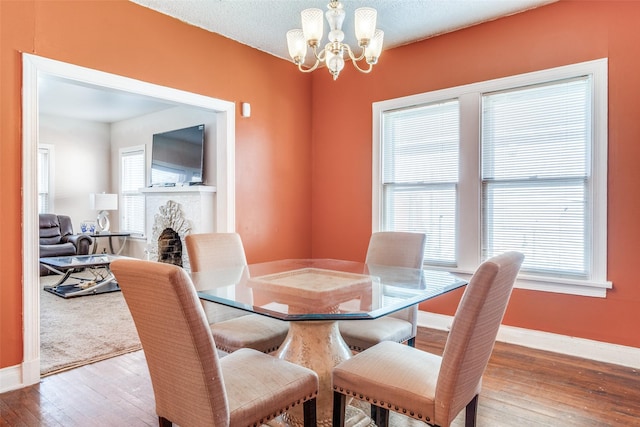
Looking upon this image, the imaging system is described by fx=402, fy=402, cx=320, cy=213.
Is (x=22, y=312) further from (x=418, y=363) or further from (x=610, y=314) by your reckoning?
(x=610, y=314)

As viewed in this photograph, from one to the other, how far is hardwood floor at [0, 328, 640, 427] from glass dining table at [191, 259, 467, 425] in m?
0.74

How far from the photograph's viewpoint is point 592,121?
300 cm

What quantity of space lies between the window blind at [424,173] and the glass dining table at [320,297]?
1.30 m

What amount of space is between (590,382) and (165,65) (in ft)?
12.9

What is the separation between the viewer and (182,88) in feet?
11.4

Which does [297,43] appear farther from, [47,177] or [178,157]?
[47,177]

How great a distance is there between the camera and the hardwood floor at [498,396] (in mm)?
2172

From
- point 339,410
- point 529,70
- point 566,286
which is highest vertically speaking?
point 529,70

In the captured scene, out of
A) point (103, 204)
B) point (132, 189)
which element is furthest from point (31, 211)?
point (132, 189)

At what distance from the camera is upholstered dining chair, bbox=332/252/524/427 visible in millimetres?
1378

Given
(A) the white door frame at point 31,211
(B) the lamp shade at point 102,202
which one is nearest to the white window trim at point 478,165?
(A) the white door frame at point 31,211

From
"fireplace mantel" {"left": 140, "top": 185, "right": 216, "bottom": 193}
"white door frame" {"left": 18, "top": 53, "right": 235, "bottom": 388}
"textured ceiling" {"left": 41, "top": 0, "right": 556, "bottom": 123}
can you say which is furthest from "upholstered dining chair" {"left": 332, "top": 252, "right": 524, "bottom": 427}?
"fireplace mantel" {"left": 140, "top": 185, "right": 216, "bottom": 193}

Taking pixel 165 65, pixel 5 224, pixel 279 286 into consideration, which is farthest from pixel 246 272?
pixel 165 65

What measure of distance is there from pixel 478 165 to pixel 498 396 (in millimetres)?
1916
